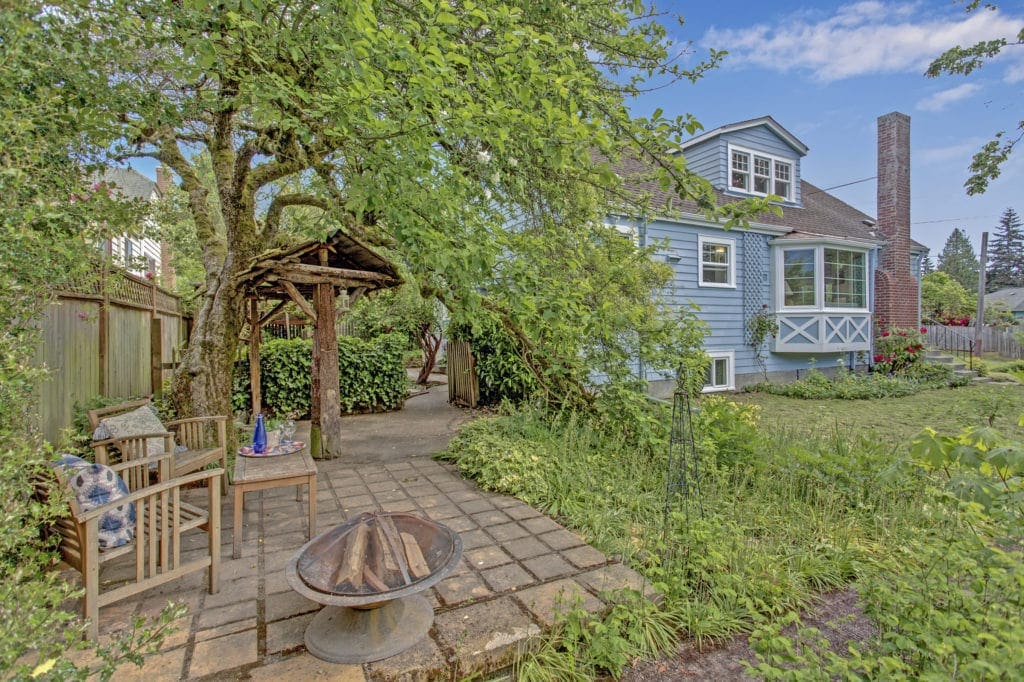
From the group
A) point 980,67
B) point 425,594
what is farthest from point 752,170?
point 425,594

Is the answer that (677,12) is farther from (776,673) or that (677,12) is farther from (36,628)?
(36,628)

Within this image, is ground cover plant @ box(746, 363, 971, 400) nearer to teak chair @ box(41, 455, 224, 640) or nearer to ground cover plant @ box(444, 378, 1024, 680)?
ground cover plant @ box(444, 378, 1024, 680)

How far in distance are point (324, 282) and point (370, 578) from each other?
3906mm

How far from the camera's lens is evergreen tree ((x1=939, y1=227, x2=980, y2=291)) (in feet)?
158

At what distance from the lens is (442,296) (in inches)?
190

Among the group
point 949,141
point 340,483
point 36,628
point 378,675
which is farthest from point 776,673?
point 949,141

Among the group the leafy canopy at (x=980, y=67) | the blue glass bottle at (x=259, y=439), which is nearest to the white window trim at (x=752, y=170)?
the leafy canopy at (x=980, y=67)

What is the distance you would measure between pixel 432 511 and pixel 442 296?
2052 mm

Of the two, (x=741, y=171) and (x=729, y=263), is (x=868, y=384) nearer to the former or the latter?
(x=729, y=263)

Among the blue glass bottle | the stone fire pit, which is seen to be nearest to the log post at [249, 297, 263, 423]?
the blue glass bottle

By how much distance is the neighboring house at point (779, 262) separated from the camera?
10836mm

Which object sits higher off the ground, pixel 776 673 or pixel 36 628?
pixel 36 628

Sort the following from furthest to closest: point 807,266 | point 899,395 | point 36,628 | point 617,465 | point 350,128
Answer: point 807,266
point 899,395
point 617,465
point 350,128
point 36,628

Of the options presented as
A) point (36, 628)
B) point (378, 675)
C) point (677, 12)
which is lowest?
point (378, 675)
